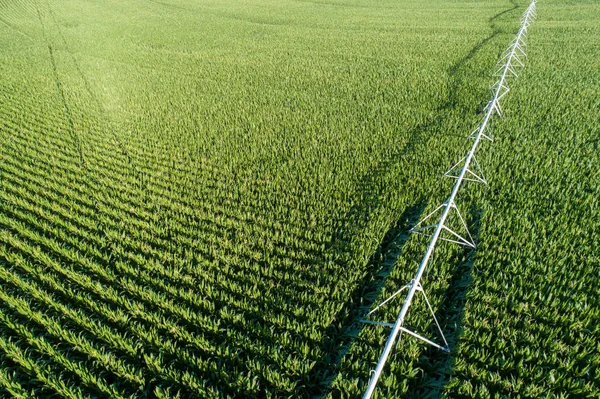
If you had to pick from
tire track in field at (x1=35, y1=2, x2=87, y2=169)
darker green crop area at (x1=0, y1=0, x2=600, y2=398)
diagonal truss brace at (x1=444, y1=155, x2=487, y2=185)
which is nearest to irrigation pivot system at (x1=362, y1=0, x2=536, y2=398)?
diagonal truss brace at (x1=444, y1=155, x2=487, y2=185)

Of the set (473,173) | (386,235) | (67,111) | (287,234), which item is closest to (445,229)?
(386,235)

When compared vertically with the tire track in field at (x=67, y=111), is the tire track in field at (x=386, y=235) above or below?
below

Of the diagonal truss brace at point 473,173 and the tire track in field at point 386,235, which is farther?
the diagonal truss brace at point 473,173

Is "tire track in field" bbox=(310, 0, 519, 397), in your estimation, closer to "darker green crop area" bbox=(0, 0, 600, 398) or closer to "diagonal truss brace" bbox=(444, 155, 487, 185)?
"darker green crop area" bbox=(0, 0, 600, 398)

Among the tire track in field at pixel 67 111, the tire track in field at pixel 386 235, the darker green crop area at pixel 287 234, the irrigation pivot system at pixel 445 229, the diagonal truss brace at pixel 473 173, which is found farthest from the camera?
the tire track in field at pixel 67 111

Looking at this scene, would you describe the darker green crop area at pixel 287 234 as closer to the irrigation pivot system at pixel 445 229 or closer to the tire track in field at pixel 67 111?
the tire track in field at pixel 67 111

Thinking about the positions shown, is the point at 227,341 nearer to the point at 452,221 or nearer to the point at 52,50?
the point at 452,221

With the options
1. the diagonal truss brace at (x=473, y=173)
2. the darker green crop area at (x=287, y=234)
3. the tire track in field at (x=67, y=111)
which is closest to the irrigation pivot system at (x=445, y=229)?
the diagonal truss brace at (x=473, y=173)

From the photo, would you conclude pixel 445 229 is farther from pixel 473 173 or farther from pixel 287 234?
pixel 287 234

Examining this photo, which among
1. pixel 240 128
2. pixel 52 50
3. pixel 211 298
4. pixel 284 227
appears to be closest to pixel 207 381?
pixel 211 298
